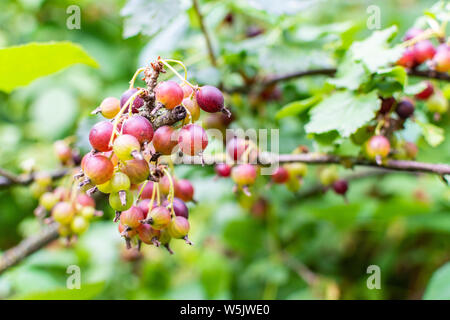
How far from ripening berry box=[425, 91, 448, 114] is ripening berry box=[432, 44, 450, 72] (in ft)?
0.25

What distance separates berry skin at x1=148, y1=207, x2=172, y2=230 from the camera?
1.86ft

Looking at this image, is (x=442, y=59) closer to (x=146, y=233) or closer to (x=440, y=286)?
(x=440, y=286)

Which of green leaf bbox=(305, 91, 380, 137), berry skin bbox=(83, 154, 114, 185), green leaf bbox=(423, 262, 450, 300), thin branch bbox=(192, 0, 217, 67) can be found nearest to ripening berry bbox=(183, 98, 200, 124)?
berry skin bbox=(83, 154, 114, 185)

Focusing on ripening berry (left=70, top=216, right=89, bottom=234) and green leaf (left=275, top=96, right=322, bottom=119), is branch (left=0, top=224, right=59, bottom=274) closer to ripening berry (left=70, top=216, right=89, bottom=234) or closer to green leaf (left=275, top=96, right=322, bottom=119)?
ripening berry (left=70, top=216, right=89, bottom=234)

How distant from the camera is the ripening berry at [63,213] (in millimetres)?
810

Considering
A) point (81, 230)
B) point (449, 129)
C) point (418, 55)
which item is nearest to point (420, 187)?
point (449, 129)

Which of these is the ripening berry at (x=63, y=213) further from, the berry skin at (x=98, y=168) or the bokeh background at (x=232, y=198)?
the berry skin at (x=98, y=168)

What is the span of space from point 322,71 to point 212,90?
21.0 inches

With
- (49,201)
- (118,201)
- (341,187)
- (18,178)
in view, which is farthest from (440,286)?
(18,178)

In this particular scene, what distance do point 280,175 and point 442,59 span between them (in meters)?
0.39

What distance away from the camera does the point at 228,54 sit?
1005 mm

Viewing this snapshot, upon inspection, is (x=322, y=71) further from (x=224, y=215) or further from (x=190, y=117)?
(x=224, y=215)

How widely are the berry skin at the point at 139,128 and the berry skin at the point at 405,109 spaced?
0.51 meters

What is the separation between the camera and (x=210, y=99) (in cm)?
55
